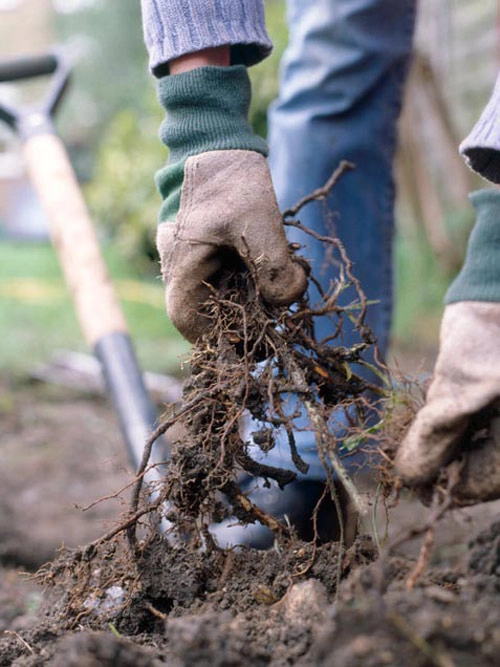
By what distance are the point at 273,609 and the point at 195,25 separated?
105 centimetres

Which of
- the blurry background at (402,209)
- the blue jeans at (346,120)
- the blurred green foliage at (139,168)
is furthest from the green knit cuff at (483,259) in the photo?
the blurred green foliage at (139,168)

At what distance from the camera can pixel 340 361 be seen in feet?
4.97

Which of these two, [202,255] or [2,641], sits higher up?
[202,255]

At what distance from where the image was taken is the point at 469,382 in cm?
113

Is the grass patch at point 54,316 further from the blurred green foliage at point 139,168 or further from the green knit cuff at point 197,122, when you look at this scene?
the green knit cuff at point 197,122

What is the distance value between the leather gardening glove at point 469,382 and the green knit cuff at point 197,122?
0.52 m

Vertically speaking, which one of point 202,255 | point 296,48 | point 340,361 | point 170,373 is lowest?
point 170,373

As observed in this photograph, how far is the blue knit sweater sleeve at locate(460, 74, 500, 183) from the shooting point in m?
1.22

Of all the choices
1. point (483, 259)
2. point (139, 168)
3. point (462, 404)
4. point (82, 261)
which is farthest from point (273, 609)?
point (139, 168)

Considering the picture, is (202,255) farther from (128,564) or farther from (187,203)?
(128,564)

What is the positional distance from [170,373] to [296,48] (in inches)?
95.3

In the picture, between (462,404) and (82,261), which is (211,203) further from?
(82,261)

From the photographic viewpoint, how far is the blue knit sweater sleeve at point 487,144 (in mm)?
1224

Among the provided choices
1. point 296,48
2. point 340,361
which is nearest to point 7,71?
point 296,48
